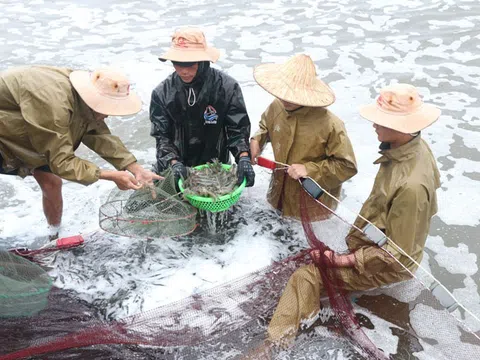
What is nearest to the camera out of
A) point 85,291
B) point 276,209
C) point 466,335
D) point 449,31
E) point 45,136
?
point 466,335

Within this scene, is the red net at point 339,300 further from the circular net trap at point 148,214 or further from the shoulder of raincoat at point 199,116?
the shoulder of raincoat at point 199,116

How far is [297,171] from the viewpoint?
3.92 metres

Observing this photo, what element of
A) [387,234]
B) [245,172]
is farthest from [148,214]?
[387,234]

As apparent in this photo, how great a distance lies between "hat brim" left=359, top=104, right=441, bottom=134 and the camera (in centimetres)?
323

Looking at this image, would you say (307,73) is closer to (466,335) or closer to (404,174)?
(404,174)

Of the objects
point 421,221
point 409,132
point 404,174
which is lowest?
point 421,221

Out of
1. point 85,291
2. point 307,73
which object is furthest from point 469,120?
point 85,291

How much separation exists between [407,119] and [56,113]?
262 centimetres

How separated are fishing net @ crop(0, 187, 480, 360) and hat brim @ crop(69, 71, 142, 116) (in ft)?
5.13

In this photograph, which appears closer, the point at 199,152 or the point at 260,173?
the point at 199,152

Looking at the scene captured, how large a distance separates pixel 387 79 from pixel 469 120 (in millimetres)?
1737

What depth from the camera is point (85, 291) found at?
12.6 ft

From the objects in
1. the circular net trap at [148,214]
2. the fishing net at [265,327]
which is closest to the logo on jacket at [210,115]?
the circular net trap at [148,214]

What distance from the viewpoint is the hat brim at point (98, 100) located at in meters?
3.53
